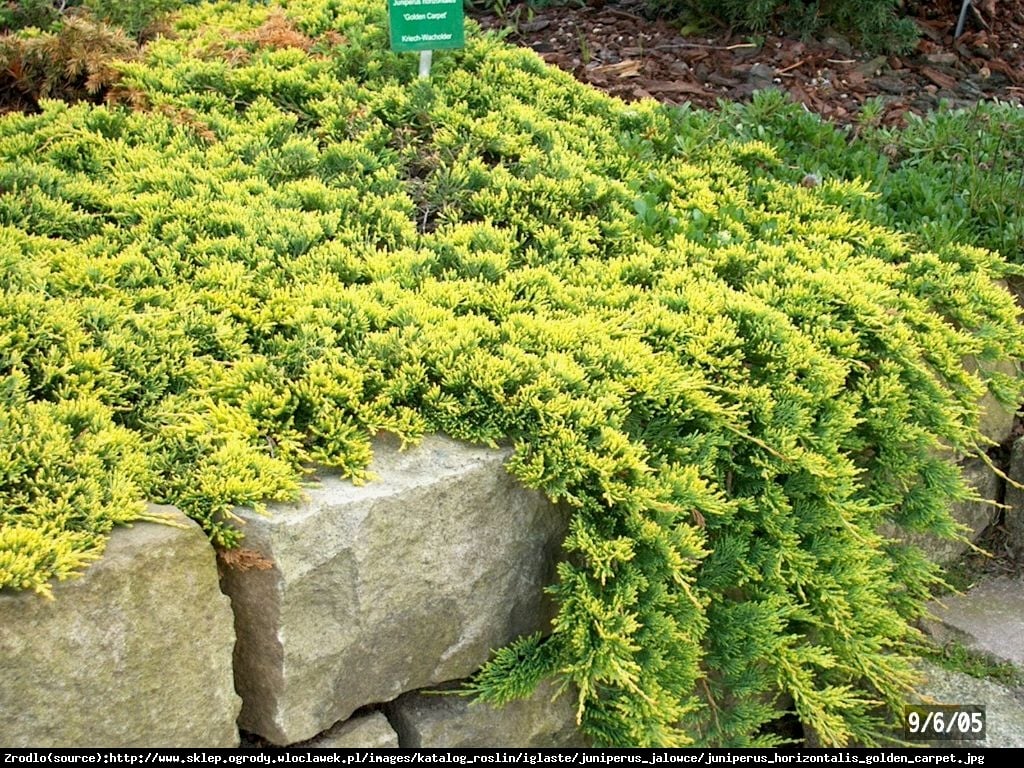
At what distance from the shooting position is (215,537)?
245 centimetres

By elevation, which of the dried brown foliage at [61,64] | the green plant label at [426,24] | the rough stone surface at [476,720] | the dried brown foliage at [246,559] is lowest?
the rough stone surface at [476,720]

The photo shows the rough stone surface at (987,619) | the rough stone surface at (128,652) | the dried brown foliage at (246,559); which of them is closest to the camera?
the rough stone surface at (128,652)

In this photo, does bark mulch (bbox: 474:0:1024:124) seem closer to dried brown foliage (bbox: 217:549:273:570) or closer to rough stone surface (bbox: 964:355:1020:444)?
rough stone surface (bbox: 964:355:1020:444)

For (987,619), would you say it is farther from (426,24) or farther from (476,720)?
(426,24)

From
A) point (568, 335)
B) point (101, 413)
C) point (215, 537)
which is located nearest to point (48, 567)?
point (215, 537)

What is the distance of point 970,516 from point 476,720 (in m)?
2.19

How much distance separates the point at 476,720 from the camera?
111 inches

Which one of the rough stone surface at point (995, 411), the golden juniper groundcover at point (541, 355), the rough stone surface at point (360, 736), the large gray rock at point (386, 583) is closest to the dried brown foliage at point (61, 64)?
the golden juniper groundcover at point (541, 355)

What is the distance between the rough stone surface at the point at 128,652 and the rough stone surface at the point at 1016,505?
3.00 m

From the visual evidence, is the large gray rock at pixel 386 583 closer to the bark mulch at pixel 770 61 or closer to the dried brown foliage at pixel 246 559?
the dried brown foliage at pixel 246 559

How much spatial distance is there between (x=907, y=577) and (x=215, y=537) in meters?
2.14

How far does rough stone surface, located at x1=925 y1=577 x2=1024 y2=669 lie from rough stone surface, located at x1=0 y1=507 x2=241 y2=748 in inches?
90.2
